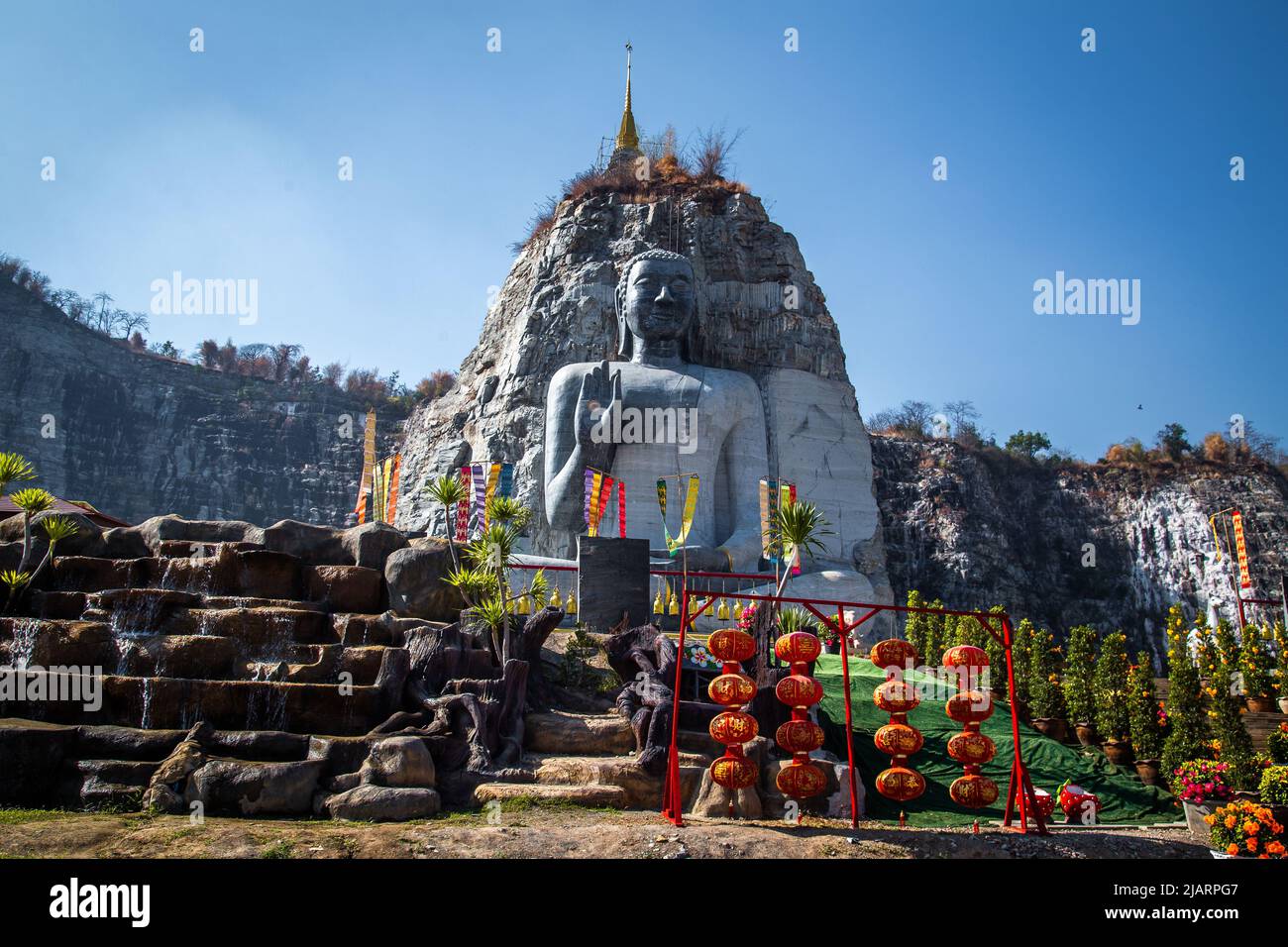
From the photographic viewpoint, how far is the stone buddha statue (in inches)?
826

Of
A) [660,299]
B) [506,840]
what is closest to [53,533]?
[506,840]

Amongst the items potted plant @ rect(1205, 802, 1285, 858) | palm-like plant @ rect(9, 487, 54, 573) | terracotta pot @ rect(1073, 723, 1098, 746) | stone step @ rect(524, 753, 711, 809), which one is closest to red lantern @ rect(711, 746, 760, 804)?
stone step @ rect(524, 753, 711, 809)

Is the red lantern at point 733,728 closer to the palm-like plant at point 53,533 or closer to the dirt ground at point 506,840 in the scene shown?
the dirt ground at point 506,840

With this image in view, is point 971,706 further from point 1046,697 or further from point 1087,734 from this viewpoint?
point 1046,697

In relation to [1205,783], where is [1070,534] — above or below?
above

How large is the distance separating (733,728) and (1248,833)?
4315 mm

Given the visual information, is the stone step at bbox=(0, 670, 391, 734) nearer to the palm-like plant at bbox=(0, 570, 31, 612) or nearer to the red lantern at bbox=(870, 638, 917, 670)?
the palm-like plant at bbox=(0, 570, 31, 612)

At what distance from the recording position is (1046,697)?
14836 mm

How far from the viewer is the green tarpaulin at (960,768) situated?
11578mm

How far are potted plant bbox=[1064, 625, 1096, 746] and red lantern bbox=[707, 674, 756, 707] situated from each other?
315 inches

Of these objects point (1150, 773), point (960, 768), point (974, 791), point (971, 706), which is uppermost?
point (971, 706)

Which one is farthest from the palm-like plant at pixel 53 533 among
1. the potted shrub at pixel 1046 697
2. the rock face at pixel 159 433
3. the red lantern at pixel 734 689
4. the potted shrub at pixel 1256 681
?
the rock face at pixel 159 433
